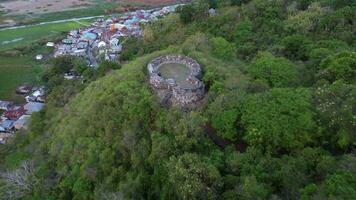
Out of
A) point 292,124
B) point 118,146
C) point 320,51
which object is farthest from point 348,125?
point 118,146

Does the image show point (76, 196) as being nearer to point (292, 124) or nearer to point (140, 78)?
point (140, 78)

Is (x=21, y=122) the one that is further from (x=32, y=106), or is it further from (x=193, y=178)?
(x=193, y=178)

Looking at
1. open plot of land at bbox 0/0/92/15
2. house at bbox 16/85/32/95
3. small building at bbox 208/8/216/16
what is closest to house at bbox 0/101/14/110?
house at bbox 16/85/32/95

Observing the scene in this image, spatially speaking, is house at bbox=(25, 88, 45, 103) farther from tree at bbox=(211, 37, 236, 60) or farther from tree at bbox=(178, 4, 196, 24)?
tree at bbox=(211, 37, 236, 60)

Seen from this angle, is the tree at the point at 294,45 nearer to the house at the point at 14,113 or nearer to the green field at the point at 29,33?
the house at the point at 14,113

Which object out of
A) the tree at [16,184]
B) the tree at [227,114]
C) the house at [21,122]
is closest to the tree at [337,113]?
the tree at [227,114]

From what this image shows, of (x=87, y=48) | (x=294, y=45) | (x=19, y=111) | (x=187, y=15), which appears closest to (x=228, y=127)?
(x=294, y=45)

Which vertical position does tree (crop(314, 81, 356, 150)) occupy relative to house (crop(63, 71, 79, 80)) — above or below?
above
